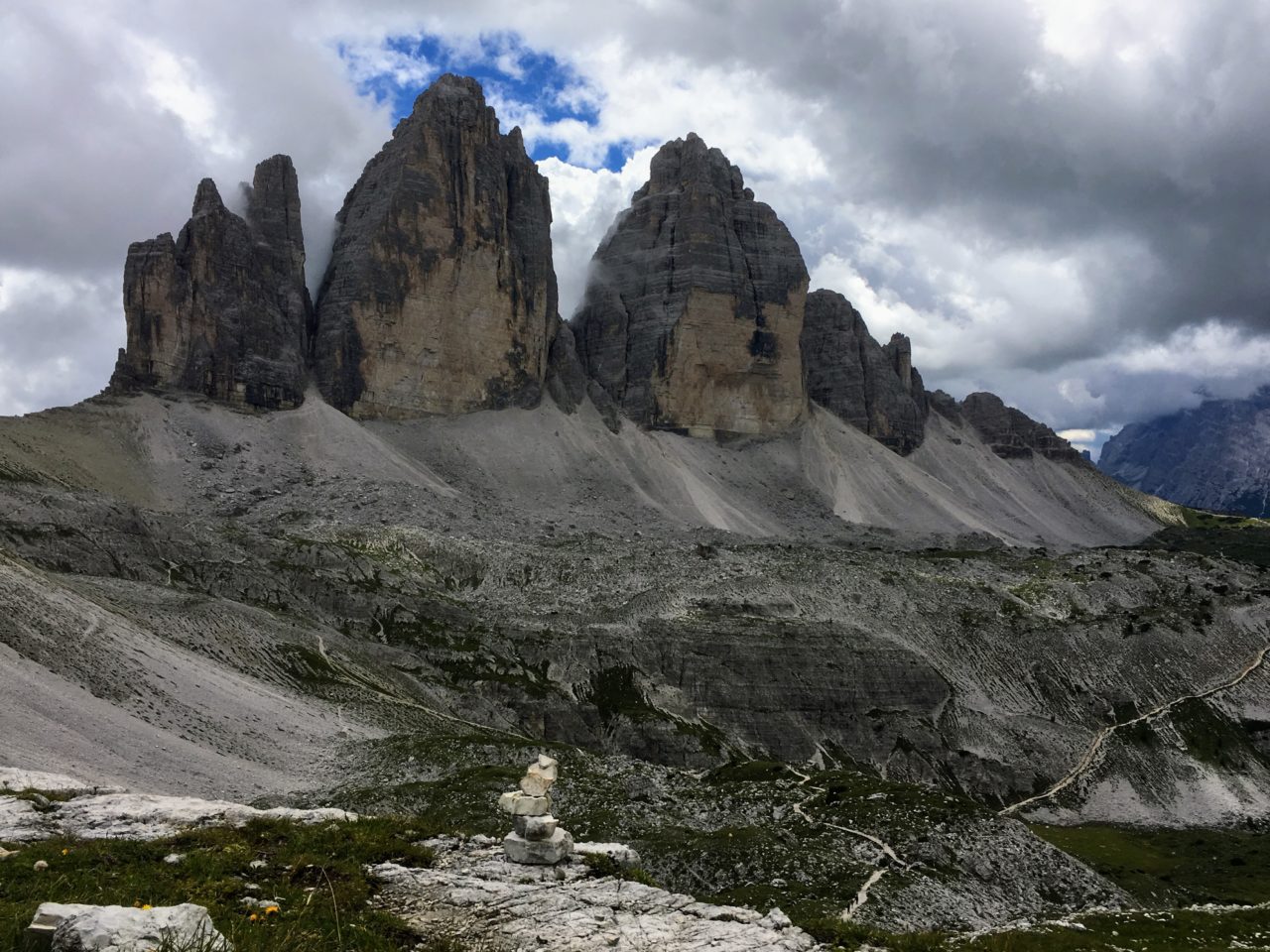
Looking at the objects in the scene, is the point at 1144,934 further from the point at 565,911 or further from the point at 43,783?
the point at 43,783

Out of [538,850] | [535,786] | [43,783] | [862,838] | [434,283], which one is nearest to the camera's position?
→ [538,850]

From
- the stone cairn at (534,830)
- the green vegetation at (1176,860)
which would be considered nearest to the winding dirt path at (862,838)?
the stone cairn at (534,830)

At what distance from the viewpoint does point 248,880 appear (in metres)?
14.2

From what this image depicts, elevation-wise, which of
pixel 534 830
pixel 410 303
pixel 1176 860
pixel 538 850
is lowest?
pixel 1176 860

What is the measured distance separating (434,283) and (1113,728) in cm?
13140

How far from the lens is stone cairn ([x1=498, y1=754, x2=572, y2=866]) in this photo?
16516 mm

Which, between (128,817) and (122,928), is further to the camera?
(128,817)

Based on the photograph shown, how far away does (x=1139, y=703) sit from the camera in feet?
271

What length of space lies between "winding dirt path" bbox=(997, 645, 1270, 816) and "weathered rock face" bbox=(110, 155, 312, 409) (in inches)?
4995

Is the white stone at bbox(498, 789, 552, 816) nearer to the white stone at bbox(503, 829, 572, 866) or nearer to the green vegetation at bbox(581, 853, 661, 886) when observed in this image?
the white stone at bbox(503, 829, 572, 866)

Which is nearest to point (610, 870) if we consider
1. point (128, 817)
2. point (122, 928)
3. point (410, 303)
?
point (122, 928)

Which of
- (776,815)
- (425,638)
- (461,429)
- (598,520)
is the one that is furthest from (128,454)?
(776,815)

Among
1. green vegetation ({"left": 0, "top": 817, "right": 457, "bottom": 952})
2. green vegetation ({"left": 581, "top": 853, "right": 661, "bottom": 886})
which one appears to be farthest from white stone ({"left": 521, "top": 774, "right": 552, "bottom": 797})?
green vegetation ({"left": 0, "top": 817, "right": 457, "bottom": 952})

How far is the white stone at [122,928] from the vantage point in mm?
9414
